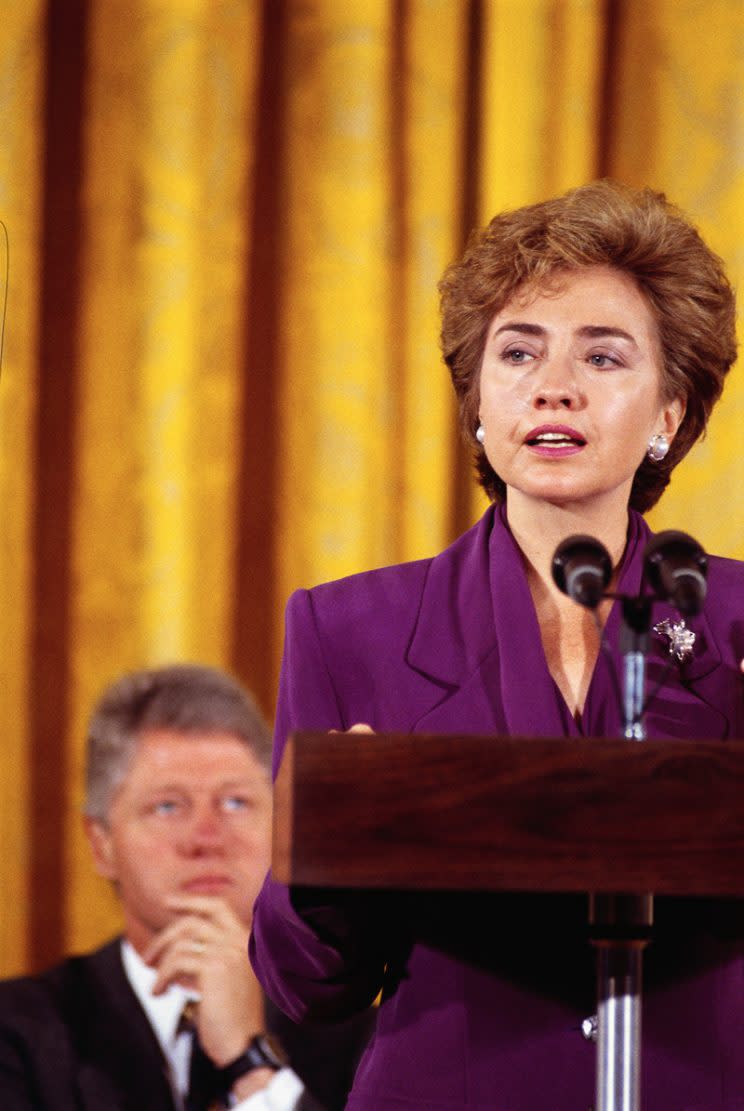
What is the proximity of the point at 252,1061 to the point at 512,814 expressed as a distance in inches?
64.6

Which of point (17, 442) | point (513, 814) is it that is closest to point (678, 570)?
point (513, 814)

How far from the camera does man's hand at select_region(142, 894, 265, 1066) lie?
110 inches

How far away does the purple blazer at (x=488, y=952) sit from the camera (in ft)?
5.27

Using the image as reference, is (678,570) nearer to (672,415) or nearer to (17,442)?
(672,415)

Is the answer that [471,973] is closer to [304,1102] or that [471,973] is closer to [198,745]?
[304,1102]

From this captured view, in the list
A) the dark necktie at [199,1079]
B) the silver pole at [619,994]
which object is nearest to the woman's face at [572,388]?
the silver pole at [619,994]

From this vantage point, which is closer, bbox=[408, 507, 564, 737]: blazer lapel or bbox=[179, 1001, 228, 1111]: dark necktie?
bbox=[408, 507, 564, 737]: blazer lapel

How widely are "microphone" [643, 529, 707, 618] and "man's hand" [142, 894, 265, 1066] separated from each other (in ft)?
5.25

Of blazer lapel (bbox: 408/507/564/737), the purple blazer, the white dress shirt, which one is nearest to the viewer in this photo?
the purple blazer

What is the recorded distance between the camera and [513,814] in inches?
50.3

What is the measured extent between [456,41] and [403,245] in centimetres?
47

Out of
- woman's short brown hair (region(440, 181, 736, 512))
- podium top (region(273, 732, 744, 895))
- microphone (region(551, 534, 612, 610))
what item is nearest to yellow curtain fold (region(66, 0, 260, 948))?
woman's short brown hair (region(440, 181, 736, 512))

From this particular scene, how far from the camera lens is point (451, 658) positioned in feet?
5.94

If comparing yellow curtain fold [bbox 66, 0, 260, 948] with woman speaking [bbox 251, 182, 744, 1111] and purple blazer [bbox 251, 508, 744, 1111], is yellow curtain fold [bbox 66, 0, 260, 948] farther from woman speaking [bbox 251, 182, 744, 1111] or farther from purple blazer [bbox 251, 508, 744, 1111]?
purple blazer [bbox 251, 508, 744, 1111]
